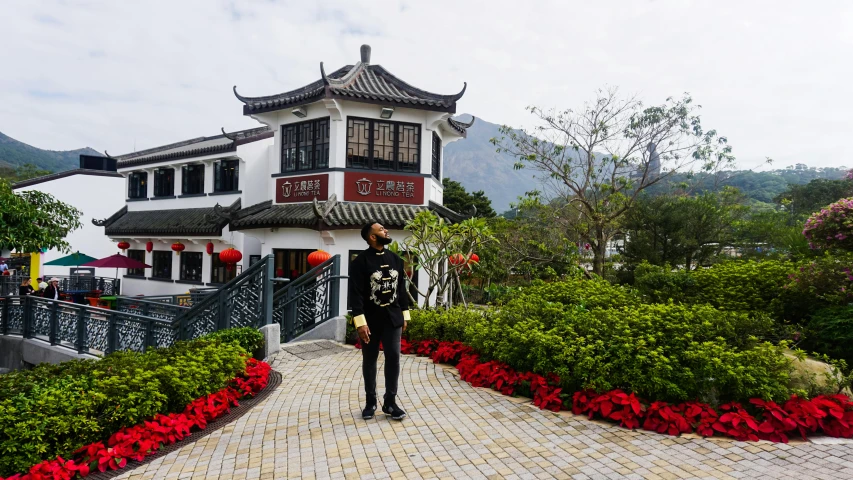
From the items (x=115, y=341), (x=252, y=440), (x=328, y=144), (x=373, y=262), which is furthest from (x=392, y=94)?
(x=252, y=440)

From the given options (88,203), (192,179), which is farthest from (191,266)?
(88,203)

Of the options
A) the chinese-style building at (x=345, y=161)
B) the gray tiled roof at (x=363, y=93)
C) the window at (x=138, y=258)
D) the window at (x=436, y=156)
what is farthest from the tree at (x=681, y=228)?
the window at (x=138, y=258)

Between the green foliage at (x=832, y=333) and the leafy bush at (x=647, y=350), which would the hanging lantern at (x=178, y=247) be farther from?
the green foliage at (x=832, y=333)

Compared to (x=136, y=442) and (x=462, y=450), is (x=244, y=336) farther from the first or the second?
(x=462, y=450)

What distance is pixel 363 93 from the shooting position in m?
12.9

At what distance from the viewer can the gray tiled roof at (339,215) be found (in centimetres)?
1255

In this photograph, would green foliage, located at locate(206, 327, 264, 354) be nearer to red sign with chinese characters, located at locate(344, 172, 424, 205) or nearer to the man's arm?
the man's arm

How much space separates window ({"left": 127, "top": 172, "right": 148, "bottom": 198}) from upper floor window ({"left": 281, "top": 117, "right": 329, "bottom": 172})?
1118 cm

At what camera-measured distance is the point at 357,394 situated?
5887mm

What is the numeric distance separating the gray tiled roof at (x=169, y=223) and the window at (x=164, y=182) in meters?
0.81

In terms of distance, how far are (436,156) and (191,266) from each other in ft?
35.9

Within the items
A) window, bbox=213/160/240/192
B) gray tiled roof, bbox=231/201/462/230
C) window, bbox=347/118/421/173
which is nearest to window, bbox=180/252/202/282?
window, bbox=213/160/240/192

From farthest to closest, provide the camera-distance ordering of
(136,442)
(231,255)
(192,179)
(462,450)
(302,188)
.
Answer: (192,179) → (231,255) → (302,188) → (136,442) → (462,450)

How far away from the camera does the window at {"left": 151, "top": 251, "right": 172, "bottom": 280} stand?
20.2m
